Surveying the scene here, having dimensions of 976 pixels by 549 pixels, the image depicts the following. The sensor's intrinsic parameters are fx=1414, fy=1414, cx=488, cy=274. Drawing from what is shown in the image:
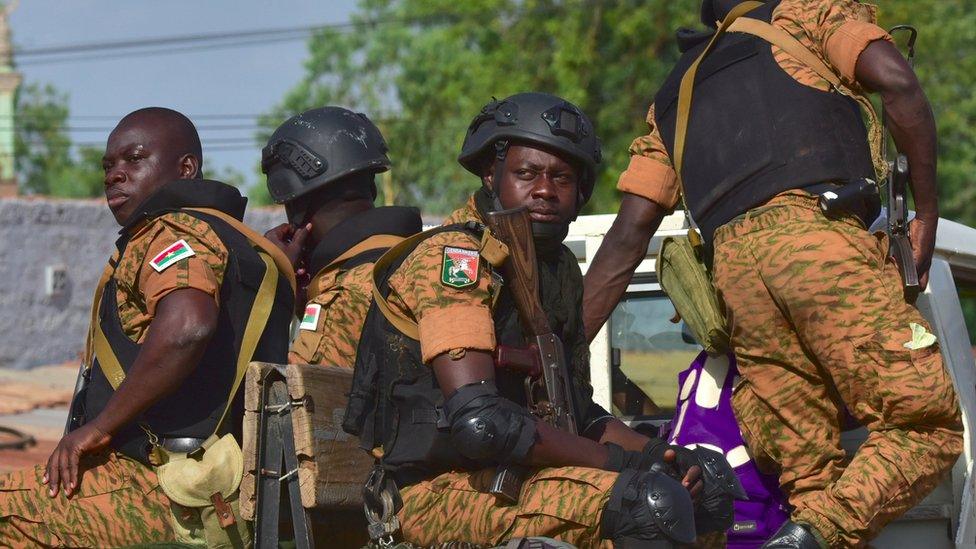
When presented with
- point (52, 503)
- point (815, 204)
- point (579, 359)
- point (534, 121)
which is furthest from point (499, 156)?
point (52, 503)

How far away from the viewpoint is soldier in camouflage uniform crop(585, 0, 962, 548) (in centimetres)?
359

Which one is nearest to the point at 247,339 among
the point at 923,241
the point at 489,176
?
the point at 489,176

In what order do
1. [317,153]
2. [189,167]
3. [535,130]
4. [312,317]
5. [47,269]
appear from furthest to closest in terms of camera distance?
[47,269] < [317,153] < [312,317] < [189,167] < [535,130]

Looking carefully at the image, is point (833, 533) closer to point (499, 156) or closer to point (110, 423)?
point (499, 156)

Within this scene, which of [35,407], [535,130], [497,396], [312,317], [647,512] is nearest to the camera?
[647,512]

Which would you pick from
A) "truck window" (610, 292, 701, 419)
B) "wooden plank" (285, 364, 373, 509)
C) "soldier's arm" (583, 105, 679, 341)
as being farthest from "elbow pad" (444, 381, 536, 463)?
"truck window" (610, 292, 701, 419)

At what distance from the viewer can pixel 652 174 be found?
4.39 metres

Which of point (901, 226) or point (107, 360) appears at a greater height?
point (901, 226)

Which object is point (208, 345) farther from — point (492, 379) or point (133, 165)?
point (492, 379)

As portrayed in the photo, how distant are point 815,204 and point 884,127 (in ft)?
1.15

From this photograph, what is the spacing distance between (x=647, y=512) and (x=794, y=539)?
0.52 metres

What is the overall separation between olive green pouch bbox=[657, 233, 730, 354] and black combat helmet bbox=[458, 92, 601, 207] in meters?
0.46

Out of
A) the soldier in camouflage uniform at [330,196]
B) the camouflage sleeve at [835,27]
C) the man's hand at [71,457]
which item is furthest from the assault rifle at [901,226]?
the man's hand at [71,457]

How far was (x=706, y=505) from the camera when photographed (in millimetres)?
3434
